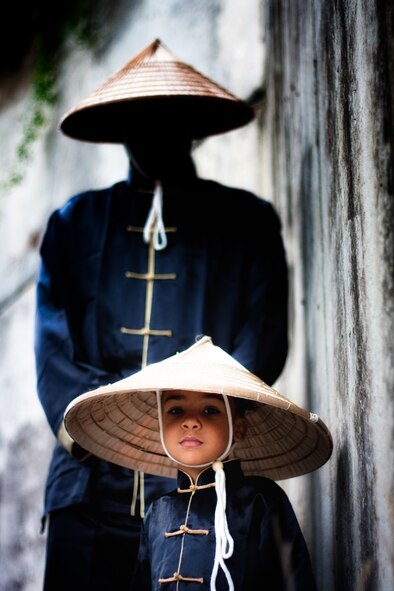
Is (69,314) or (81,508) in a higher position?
(69,314)

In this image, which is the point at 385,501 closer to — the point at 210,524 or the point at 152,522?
the point at 210,524

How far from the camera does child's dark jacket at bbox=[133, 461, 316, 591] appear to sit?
2.43 metres

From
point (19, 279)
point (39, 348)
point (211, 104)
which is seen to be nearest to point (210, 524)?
point (39, 348)

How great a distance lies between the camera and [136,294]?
3.40 metres

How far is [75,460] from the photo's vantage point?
315cm

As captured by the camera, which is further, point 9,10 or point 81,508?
point 9,10

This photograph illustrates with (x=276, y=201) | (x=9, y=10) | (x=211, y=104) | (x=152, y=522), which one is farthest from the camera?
(x=9, y=10)

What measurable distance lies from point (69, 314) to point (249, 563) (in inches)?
52.2

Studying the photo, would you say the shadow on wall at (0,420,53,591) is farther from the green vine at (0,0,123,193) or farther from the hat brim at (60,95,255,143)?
the hat brim at (60,95,255,143)

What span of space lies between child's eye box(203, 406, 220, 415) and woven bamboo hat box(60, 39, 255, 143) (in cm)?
125

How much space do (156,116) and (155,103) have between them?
5cm

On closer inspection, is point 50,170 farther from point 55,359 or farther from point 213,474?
point 213,474

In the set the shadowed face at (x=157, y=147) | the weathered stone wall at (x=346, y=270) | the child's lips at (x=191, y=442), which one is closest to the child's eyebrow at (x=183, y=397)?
the child's lips at (x=191, y=442)

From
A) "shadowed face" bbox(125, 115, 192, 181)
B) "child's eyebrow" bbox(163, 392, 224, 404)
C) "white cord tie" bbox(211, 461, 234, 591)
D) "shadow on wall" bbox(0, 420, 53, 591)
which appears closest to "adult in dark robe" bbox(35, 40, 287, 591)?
"shadowed face" bbox(125, 115, 192, 181)
